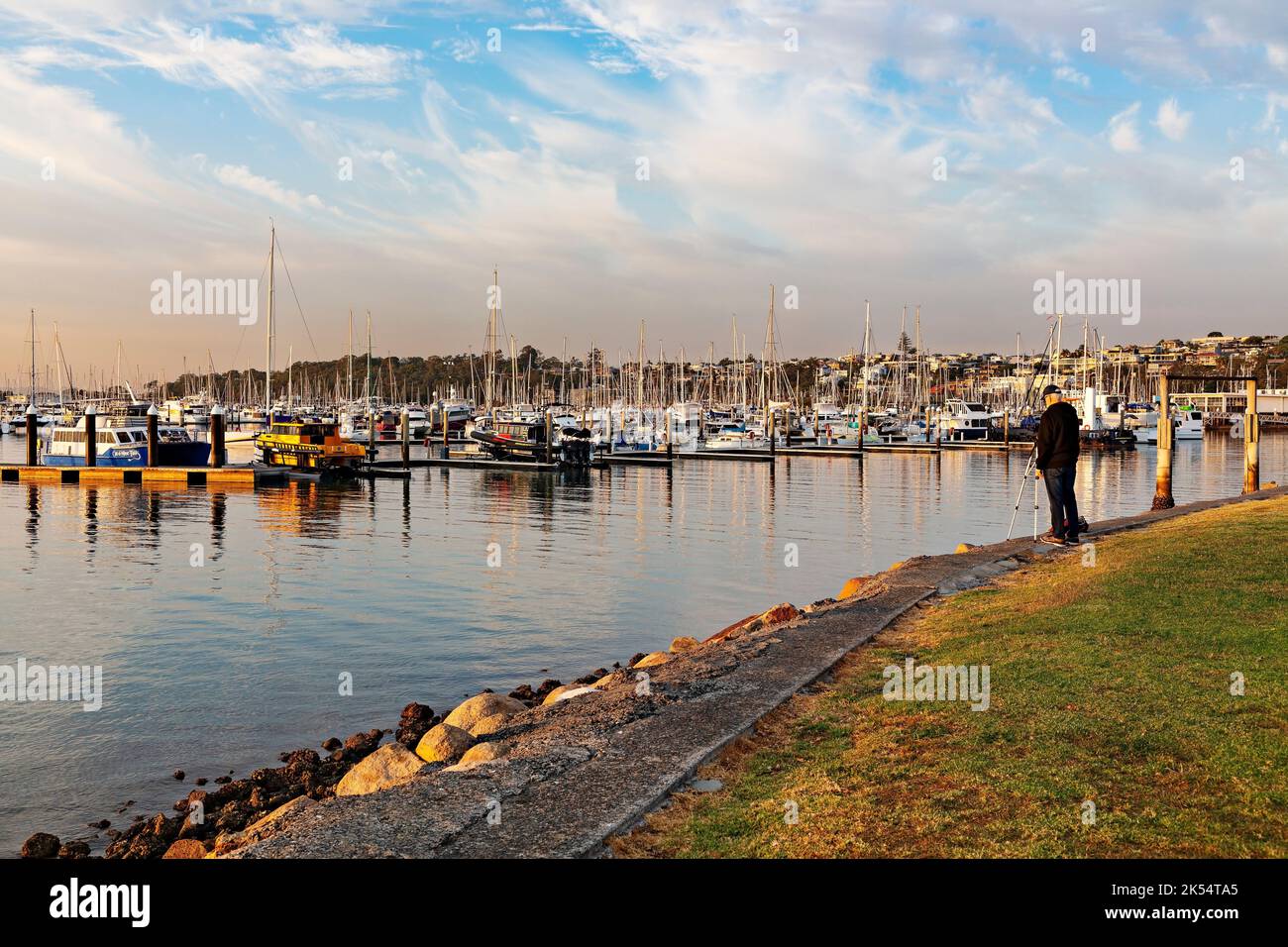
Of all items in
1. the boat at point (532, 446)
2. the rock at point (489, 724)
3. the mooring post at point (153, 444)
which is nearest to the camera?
the rock at point (489, 724)

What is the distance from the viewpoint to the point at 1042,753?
25.8ft

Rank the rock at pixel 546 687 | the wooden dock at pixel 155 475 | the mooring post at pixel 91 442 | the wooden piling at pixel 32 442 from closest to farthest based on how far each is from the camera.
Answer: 1. the rock at pixel 546 687
2. the wooden dock at pixel 155 475
3. the mooring post at pixel 91 442
4. the wooden piling at pixel 32 442

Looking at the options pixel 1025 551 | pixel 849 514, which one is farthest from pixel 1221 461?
pixel 1025 551

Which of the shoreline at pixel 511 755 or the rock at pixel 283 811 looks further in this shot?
the rock at pixel 283 811

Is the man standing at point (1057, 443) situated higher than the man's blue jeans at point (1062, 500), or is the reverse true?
the man standing at point (1057, 443)

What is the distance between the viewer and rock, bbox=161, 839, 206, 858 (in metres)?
9.58

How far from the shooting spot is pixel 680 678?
12344 millimetres

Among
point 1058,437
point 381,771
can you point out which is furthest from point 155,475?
point 381,771

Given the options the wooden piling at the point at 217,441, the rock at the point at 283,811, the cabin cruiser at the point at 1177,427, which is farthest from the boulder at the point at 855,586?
the cabin cruiser at the point at 1177,427

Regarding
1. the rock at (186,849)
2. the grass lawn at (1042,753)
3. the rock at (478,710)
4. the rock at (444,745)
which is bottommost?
the rock at (186,849)

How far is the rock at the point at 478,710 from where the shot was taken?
44.8 feet

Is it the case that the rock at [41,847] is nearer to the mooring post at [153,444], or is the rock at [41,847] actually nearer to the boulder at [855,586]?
the boulder at [855,586]

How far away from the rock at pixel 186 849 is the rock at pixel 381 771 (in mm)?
1556
